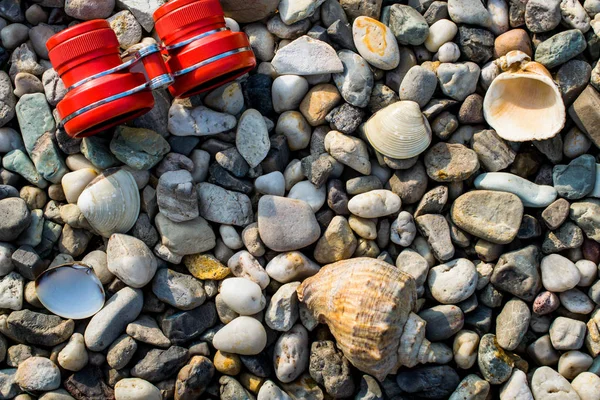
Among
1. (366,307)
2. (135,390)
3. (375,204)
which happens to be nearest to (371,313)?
(366,307)

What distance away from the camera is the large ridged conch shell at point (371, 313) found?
2.92 m

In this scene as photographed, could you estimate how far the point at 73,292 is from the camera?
10.2 feet

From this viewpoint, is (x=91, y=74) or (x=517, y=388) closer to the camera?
(x=91, y=74)

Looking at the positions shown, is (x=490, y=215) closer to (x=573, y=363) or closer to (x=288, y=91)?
(x=573, y=363)

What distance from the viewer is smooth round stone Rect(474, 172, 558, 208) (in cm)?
327

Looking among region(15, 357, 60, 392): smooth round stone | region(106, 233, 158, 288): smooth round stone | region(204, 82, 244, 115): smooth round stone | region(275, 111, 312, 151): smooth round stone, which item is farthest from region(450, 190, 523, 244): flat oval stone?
region(15, 357, 60, 392): smooth round stone

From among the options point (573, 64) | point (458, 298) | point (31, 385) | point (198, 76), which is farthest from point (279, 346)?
point (573, 64)

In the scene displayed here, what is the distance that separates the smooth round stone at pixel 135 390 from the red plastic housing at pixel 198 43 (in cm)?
150

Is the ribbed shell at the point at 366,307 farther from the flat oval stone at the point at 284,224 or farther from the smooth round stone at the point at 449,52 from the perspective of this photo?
the smooth round stone at the point at 449,52

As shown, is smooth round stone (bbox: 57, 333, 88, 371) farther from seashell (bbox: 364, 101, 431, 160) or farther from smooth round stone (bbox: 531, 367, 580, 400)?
smooth round stone (bbox: 531, 367, 580, 400)

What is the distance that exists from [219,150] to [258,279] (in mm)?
735

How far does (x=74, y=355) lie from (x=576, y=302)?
2.65 metres

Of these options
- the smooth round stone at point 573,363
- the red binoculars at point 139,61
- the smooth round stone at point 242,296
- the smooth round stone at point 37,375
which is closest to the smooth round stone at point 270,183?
the smooth round stone at point 242,296

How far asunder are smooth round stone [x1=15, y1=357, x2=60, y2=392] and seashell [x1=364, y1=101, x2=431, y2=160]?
203 centimetres
